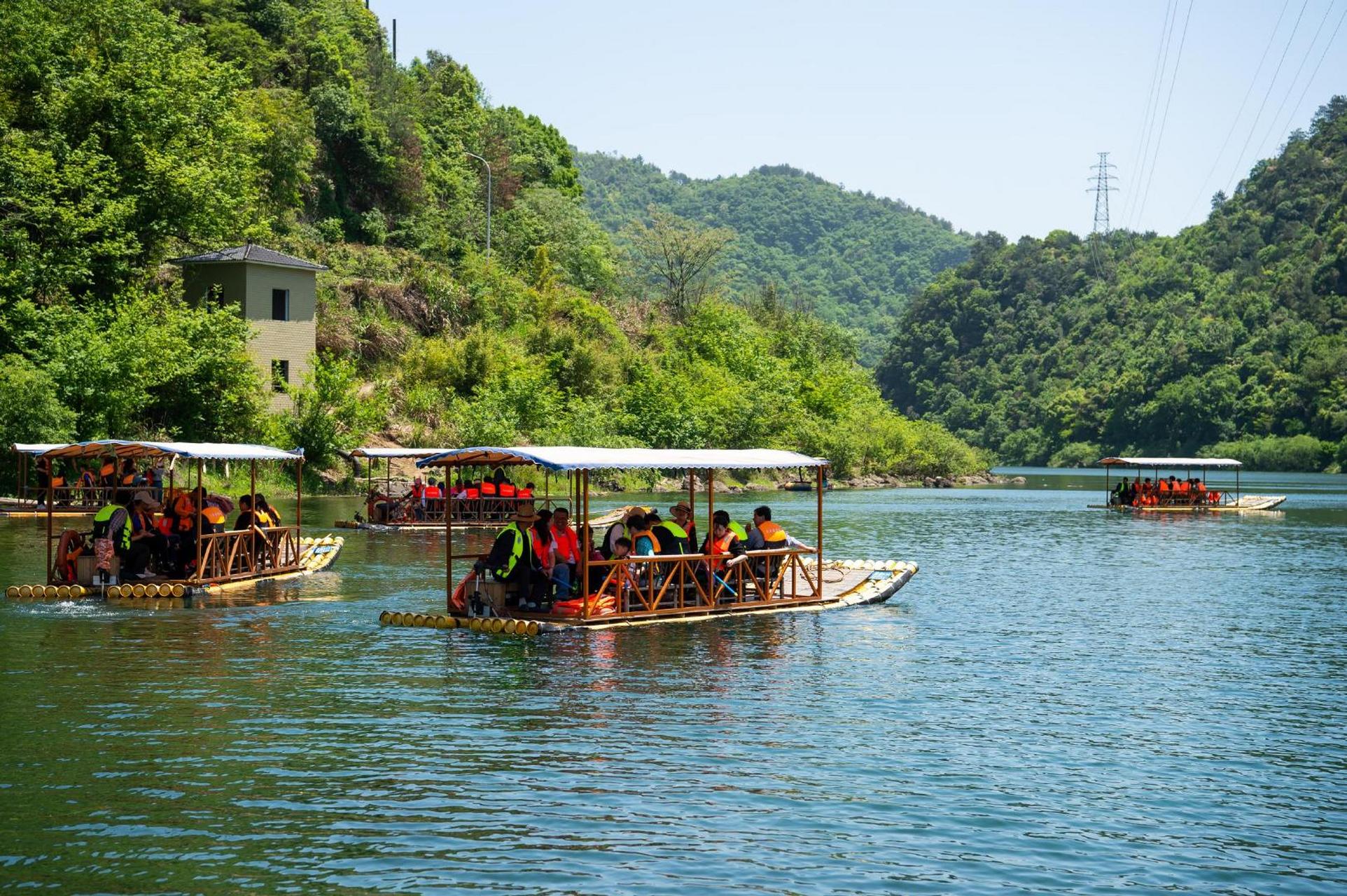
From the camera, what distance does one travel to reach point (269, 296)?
6575 cm

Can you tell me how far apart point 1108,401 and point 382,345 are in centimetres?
9942

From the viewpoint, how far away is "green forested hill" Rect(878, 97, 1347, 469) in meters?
132

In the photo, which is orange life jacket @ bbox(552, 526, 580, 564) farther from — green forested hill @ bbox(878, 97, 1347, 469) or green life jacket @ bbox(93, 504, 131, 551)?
green forested hill @ bbox(878, 97, 1347, 469)

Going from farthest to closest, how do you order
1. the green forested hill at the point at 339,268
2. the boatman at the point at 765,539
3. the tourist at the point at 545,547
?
the green forested hill at the point at 339,268 → the boatman at the point at 765,539 → the tourist at the point at 545,547

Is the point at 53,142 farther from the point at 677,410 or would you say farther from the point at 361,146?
the point at 677,410

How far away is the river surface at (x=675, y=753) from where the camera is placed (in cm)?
1164

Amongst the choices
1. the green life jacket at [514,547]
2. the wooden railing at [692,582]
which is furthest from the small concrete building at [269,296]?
the green life jacket at [514,547]

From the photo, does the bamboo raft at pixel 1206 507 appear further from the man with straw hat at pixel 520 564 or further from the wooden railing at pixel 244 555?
the man with straw hat at pixel 520 564

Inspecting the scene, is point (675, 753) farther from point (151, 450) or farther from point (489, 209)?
point (489, 209)

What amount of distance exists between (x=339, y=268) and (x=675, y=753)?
71.7 metres

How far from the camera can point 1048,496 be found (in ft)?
298

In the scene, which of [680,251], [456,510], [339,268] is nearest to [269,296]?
[339,268]

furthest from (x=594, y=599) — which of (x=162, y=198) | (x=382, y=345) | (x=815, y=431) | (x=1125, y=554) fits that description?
(x=815, y=431)

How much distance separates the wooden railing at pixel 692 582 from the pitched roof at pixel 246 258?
4348 centimetres
